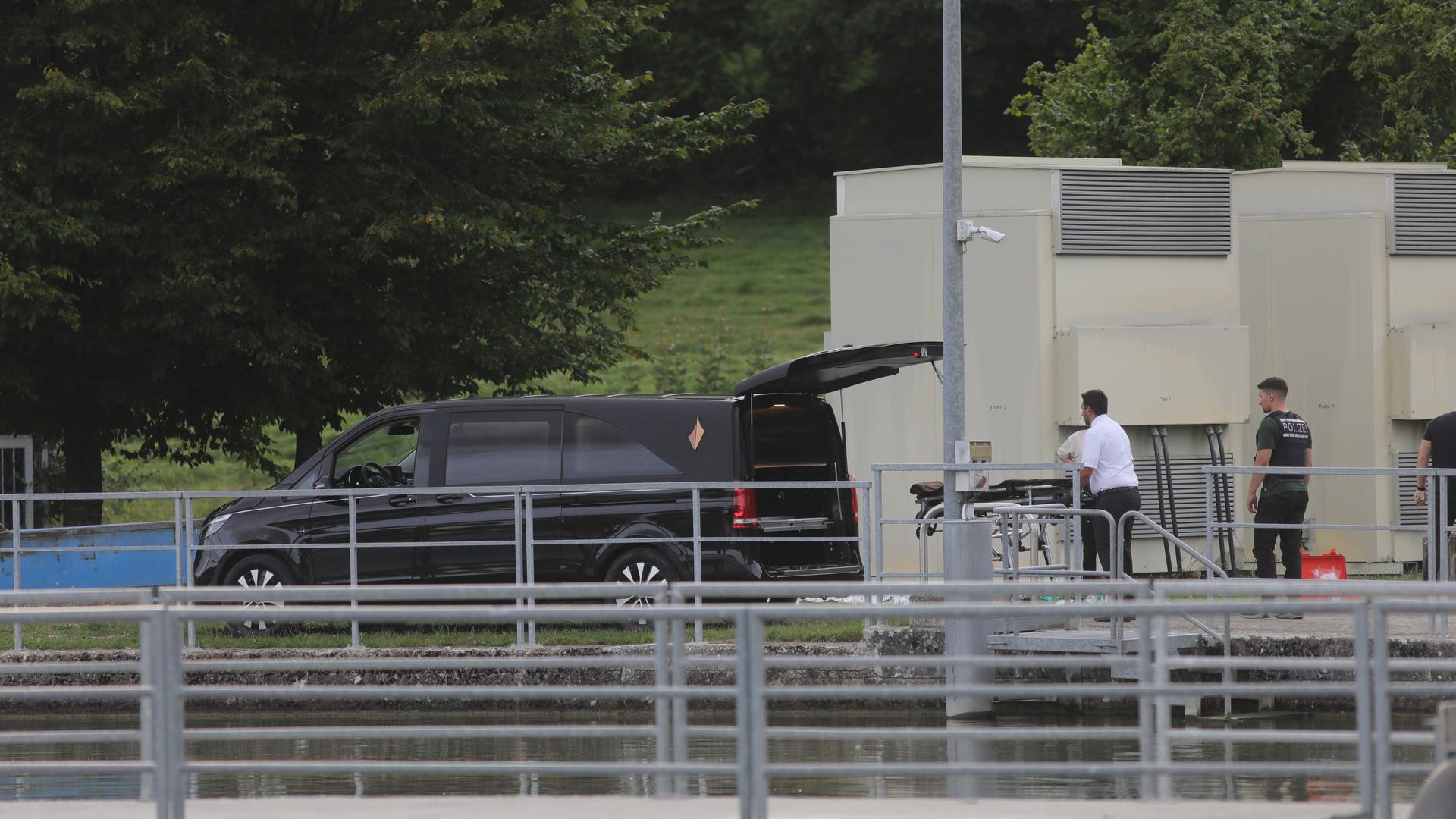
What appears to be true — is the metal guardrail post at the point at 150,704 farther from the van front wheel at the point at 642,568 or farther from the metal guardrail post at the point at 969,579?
the van front wheel at the point at 642,568

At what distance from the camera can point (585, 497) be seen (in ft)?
47.1

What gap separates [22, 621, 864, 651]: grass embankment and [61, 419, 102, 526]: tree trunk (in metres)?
3.99

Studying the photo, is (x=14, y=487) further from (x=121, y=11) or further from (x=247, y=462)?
(x=121, y=11)

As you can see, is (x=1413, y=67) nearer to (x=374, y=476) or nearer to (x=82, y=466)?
(x=374, y=476)

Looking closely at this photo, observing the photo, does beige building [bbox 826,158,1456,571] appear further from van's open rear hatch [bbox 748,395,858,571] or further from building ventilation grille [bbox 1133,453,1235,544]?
van's open rear hatch [bbox 748,395,858,571]

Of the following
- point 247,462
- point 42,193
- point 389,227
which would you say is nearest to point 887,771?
point 389,227

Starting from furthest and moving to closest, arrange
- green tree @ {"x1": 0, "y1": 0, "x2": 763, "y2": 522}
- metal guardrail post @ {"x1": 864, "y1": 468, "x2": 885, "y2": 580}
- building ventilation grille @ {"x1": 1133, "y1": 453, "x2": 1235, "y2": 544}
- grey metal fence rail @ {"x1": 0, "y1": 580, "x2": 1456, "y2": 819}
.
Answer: green tree @ {"x1": 0, "y1": 0, "x2": 763, "y2": 522}, building ventilation grille @ {"x1": 1133, "y1": 453, "x2": 1235, "y2": 544}, metal guardrail post @ {"x1": 864, "y1": 468, "x2": 885, "y2": 580}, grey metal fence rail @ {"x1": 0, "y1": 580, "x2": 1456, "y2": 819}

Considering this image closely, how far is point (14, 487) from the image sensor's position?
20141 mm

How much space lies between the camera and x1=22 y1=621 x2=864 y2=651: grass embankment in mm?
14148

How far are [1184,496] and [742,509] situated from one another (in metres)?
5.31

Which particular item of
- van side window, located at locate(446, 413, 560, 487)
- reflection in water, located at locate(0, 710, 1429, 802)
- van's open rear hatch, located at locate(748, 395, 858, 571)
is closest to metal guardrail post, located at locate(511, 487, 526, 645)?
van side window, located at locate(446, 413, 560, 487)

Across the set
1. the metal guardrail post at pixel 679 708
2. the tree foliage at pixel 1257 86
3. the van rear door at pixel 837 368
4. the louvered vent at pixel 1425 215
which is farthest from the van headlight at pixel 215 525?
the tree foliage at pixel 1257 86

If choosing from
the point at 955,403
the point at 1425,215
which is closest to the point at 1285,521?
the point at 955,403

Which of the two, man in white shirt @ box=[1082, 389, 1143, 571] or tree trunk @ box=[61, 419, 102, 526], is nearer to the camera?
man in white shirt @ box=[1082, 389, 1143, 571]
